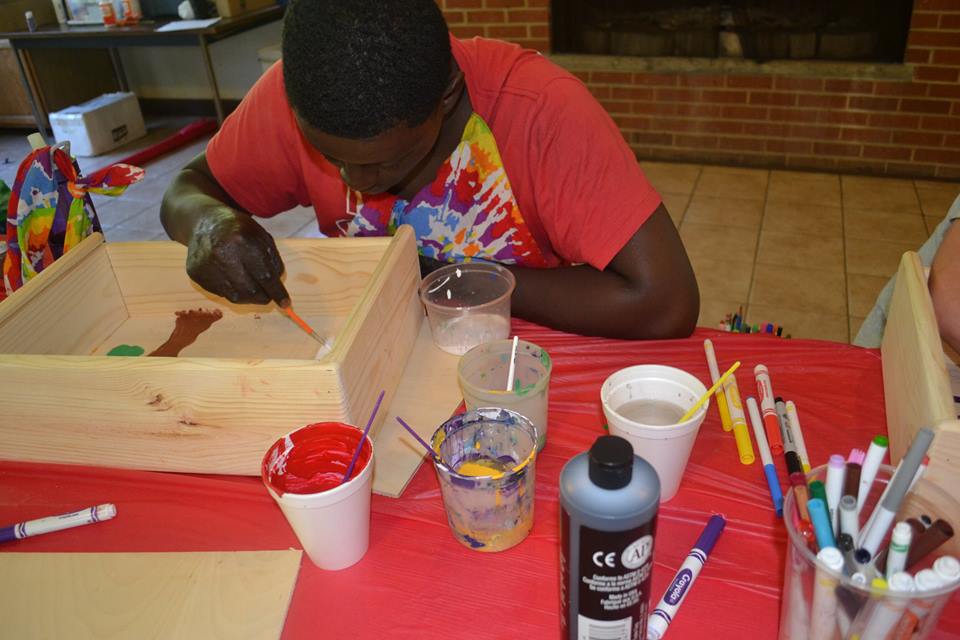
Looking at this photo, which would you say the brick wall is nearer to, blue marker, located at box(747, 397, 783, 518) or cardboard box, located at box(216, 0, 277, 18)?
cardboard box, located at box(216, 0, 277, 18)

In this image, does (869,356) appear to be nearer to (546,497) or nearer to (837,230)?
(546,497)

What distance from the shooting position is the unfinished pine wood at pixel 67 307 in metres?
0.96

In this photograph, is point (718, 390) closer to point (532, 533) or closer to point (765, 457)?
point (765, 457)

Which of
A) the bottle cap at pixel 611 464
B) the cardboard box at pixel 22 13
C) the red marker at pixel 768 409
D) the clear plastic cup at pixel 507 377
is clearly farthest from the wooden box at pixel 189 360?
the cardboard box at pixel 22 13

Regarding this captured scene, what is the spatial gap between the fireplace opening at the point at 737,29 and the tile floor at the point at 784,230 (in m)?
0.52

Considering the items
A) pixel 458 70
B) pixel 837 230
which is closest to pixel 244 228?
pixel 458 70

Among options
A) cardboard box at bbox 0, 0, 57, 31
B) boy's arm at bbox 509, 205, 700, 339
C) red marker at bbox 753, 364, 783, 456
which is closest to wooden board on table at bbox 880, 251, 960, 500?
red marker at bbox 753, 364, 783, 456

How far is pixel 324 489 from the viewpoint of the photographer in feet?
2.29

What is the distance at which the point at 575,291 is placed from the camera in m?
1.08

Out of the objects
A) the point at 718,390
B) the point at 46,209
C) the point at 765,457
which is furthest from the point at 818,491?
the point at 46,209

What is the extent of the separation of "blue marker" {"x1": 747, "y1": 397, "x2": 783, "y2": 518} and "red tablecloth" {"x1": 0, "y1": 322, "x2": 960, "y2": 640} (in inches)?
0.5

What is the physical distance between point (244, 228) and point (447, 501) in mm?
500

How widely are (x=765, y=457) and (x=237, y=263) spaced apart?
0.69 m

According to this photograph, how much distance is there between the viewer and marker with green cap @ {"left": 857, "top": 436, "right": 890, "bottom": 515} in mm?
516
